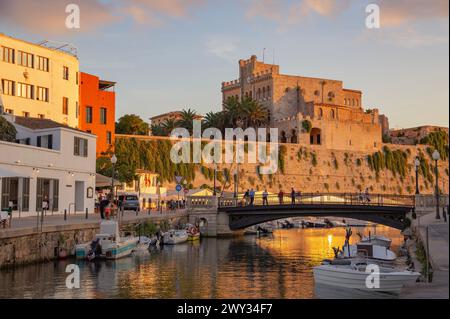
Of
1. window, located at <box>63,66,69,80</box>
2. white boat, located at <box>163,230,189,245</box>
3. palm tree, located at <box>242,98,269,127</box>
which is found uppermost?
→ palm tree, located at <box>242,98,269,127</box>

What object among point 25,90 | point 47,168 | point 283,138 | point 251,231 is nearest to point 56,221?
point 47,168

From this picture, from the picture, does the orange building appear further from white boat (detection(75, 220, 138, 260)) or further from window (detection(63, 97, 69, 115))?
white boat (detection(75, 220, 138, 260))

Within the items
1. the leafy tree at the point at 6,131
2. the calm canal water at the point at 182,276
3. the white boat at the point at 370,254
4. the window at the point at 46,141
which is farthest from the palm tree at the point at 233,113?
the white boat at the point at 370,254

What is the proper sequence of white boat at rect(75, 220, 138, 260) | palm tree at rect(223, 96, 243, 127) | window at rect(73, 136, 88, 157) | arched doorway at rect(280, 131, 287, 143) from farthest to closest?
1. arched doorway at rect(280, 131, 287, 143)
2. palm tree at rect(223, 96, 243, 127)
3. window at rect(73, 136, 88, 157)
4. white boat at rect(75, 220, 138, 260)

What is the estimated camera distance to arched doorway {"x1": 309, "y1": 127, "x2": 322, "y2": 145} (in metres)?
120

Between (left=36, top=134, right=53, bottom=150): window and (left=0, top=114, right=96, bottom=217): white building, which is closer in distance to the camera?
(left=0, top=114, right=96, bottom=217): white building

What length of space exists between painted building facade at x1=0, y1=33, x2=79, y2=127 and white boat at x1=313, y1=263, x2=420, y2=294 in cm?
4514

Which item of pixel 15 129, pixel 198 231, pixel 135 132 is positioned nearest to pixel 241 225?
pixel 198 231

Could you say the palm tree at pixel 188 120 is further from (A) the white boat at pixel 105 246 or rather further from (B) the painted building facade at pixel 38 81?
(A) the white boat at pixel 105 246

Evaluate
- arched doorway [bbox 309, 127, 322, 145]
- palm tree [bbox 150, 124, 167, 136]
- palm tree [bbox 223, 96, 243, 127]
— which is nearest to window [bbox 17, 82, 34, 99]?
palm tree [bbox 150, 124, 167, 136]

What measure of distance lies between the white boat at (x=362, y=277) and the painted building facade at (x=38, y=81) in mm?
45144

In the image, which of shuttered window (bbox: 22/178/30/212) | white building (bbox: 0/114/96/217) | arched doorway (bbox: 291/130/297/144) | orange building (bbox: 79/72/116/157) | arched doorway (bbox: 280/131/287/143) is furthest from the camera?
arched doorway (bbox: 280/131/287/143)

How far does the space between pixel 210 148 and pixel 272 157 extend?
1388 cm
